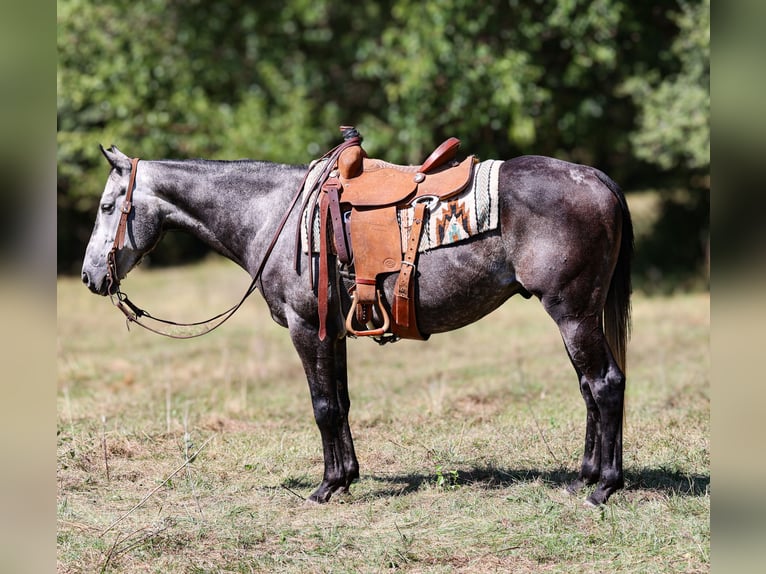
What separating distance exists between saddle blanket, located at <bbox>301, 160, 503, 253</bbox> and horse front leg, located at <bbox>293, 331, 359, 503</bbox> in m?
0.82

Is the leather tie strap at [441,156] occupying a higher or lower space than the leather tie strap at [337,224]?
higher

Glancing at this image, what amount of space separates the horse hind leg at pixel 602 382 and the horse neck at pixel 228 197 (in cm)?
185

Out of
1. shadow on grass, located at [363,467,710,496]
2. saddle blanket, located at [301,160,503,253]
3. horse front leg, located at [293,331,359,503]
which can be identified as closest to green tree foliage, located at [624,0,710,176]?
shadow on grass, located at [363,467,710,496]

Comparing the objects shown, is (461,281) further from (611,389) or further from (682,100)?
(682,100)

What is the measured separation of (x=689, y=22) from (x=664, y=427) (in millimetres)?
8571

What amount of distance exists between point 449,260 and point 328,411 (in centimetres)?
121

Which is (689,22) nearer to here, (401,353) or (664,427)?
(401,353)

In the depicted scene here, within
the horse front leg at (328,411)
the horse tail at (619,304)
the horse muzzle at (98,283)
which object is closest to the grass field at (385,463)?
the horse front leg at (328,411)

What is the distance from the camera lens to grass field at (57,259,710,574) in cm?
452

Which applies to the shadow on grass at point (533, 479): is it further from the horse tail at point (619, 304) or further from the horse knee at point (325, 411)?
the horse tail at point (619, 304)

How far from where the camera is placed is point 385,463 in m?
6.26

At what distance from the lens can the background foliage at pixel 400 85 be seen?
1396 centimetres

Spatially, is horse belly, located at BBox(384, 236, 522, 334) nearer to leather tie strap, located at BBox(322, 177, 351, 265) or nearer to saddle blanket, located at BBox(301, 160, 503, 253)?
saddle blanket, located at BBox(301, 160, 503, 253)

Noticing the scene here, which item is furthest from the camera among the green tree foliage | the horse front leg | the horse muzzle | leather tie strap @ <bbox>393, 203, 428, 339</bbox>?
the green tree foliage
